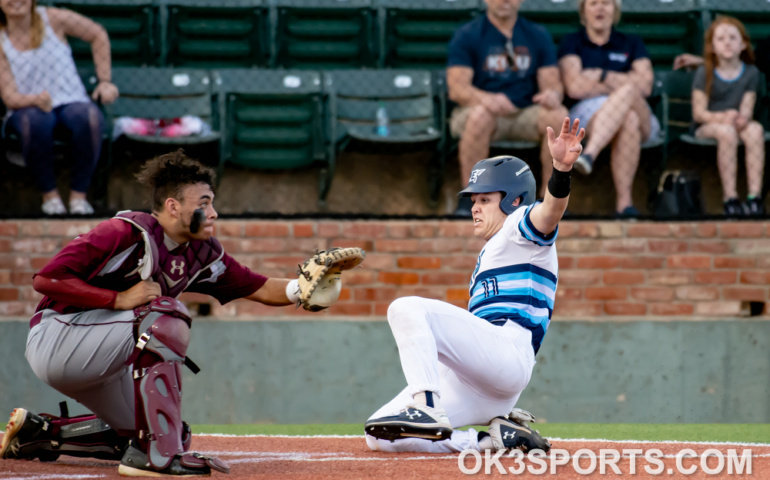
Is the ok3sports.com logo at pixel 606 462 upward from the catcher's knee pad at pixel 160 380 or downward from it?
downward

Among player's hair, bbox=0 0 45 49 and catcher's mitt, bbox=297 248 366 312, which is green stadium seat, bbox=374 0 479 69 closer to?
player's hair, bbox=0 0 45 49

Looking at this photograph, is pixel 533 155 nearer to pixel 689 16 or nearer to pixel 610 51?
pixel 610 51

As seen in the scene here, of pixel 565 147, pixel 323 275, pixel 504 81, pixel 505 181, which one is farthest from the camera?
pixel 504 81

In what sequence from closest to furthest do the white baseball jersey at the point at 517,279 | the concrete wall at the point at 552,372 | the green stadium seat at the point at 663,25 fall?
the white baseball jersey at the point at 517,279
the concrete wall at the point at 552,372
the green stadium seat at the point at 663,25

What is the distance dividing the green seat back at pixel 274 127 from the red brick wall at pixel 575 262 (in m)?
0.84

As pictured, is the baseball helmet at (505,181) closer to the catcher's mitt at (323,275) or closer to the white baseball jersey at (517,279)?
the white baseball jersey at (517,279)

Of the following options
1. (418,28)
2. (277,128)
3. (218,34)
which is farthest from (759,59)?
(218,34)

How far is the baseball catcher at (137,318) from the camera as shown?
10.6ft

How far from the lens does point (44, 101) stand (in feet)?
20.1

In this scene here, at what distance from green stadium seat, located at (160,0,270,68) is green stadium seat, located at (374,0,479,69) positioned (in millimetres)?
886

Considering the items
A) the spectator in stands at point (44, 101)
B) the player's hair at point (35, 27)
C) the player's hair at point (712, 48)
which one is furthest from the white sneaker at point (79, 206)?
the player's hair at point (712, 48)

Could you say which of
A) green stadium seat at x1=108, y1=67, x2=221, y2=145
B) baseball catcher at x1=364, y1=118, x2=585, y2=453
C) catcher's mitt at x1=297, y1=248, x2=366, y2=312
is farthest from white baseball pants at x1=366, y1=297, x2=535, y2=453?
green stadium seat at x1=108, y1=67, x2=221, y2=145

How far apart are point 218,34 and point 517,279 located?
4.38 meters

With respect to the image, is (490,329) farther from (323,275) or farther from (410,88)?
(410,88)
